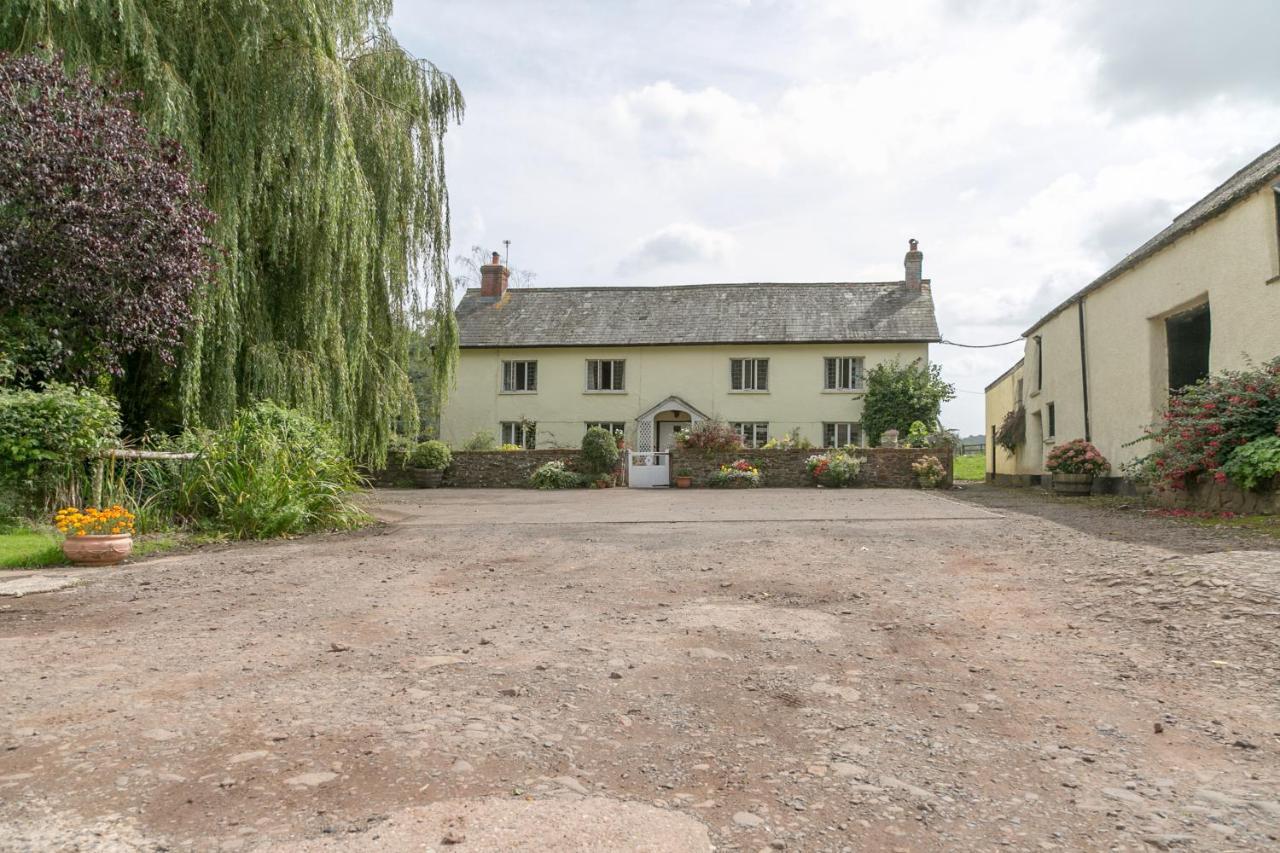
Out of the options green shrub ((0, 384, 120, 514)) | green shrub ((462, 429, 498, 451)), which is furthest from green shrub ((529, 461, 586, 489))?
green shrub ((0, 384, 120, 514))

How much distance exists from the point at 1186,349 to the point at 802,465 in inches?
406

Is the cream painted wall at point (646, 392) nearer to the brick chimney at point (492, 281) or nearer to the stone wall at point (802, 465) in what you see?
the brick chimney at point (492, 281)

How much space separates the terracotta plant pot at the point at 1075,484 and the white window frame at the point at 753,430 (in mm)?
13121

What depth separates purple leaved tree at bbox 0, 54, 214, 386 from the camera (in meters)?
8.12

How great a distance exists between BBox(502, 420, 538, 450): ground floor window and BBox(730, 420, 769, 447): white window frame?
7487mm

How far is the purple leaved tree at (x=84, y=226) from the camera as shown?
26.7 ft

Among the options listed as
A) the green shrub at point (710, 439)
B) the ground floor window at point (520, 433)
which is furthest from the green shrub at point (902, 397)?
the ground floor window at point (520, 433)

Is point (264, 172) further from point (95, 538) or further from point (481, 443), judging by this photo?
point (481, 443)

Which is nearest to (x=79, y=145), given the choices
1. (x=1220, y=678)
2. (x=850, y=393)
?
(x=1220, y=678)

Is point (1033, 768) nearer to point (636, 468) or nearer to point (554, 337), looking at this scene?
point (636, 468)

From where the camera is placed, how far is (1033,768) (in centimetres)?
287

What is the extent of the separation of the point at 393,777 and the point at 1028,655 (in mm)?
3245

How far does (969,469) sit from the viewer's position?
39750 mm

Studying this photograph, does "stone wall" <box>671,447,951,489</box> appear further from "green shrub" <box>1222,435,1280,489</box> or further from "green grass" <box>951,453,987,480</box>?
"green shrub" <box>1222,435,1280,489</box>
